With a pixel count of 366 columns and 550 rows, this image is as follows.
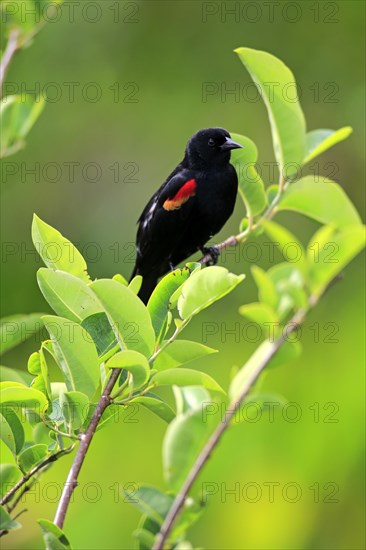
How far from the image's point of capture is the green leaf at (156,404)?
1104 mm

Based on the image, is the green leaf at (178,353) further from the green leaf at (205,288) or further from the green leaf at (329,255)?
the green leaf at (329,255)

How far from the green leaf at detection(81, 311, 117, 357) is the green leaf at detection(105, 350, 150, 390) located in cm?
13

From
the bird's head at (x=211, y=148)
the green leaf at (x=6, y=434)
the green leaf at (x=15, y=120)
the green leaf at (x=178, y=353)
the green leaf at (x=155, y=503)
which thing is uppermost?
the green leaf at (x=15, y=120)

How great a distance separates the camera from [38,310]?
3852 mm

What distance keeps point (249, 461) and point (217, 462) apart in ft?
0.38

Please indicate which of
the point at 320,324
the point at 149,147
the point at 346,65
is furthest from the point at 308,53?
the point at 320,324

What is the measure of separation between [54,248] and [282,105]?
37 cm

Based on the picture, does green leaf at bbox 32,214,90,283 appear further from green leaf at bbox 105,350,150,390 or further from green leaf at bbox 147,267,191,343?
green leaf at bbox 105,350,150,390

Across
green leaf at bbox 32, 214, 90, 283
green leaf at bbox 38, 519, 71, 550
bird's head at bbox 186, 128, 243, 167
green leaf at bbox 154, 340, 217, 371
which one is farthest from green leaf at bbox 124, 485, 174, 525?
bird's head at bbox 186, 128, 243, 167

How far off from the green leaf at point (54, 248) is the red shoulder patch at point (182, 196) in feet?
4.61

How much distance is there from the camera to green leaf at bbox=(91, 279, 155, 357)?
3.34 ft

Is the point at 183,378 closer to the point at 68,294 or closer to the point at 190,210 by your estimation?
the point at 68,294

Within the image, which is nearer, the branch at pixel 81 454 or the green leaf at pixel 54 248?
the branch at pixel 81 454

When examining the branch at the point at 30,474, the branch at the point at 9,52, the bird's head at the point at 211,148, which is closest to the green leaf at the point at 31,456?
the branch at the point at 30,474
